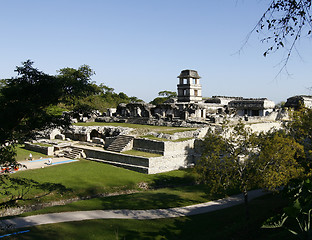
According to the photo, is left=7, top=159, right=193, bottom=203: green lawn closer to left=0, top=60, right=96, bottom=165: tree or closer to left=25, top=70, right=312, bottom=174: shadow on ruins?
left=25, top=70, right=312, bottom=174: shadow on ruins

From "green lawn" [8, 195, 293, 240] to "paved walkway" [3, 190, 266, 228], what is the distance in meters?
0.49

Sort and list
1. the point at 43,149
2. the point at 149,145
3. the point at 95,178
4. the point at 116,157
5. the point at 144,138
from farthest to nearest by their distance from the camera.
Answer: the point at 43,149 < the point at 144,138 < the point at 149,145 < the point at 116,157 < the point at 95,178

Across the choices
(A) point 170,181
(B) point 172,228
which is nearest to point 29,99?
(B) point 172,228

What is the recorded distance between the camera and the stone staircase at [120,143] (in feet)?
71.0

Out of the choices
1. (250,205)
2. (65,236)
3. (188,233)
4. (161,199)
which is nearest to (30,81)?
(65,236)

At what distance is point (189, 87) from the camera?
4047cm

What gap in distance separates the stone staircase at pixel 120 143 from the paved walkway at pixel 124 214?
868 cm

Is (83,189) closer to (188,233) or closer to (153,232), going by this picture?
(153,232)

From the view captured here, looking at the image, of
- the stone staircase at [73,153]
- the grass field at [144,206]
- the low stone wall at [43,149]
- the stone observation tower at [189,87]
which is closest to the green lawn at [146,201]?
the grass field at [144,206]

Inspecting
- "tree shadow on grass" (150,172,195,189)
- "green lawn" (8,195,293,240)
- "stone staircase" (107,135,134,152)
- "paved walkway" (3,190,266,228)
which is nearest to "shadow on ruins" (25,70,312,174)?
"stone staircase" (107,135,134,152)

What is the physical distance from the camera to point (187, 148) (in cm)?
2158

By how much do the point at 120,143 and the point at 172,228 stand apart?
11.6 m

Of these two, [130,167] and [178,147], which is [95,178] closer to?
[130,167]

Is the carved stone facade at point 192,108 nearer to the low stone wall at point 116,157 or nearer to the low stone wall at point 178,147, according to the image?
the low stone wall at point 178,147
